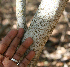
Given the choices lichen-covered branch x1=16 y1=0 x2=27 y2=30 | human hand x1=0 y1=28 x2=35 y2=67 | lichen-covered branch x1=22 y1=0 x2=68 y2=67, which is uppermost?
lichen-covered branch x1=16 y1=0 x2=27 y2=30

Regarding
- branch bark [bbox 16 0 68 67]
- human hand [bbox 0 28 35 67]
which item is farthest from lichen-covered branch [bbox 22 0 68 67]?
human hand [bbox 0 28 35 67]

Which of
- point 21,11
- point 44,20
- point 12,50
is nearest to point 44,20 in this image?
point 44,20

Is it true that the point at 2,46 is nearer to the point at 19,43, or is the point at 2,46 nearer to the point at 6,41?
the point at 6,41

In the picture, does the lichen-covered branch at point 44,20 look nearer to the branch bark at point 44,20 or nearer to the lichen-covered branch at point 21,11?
the branch bark at point 44,20

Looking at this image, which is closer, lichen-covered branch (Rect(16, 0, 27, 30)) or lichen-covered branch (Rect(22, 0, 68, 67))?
lichen-covered branch (Rect(22, 0, 68, 67))

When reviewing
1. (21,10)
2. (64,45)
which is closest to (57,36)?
(64,45)

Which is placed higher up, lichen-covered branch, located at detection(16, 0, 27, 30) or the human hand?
lichen-covered branch, located at detection(16, 0, 27, 30)

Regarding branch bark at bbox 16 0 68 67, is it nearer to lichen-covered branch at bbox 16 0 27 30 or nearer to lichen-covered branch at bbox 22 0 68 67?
lichen-covered branch at bbox 22 0 68 67
